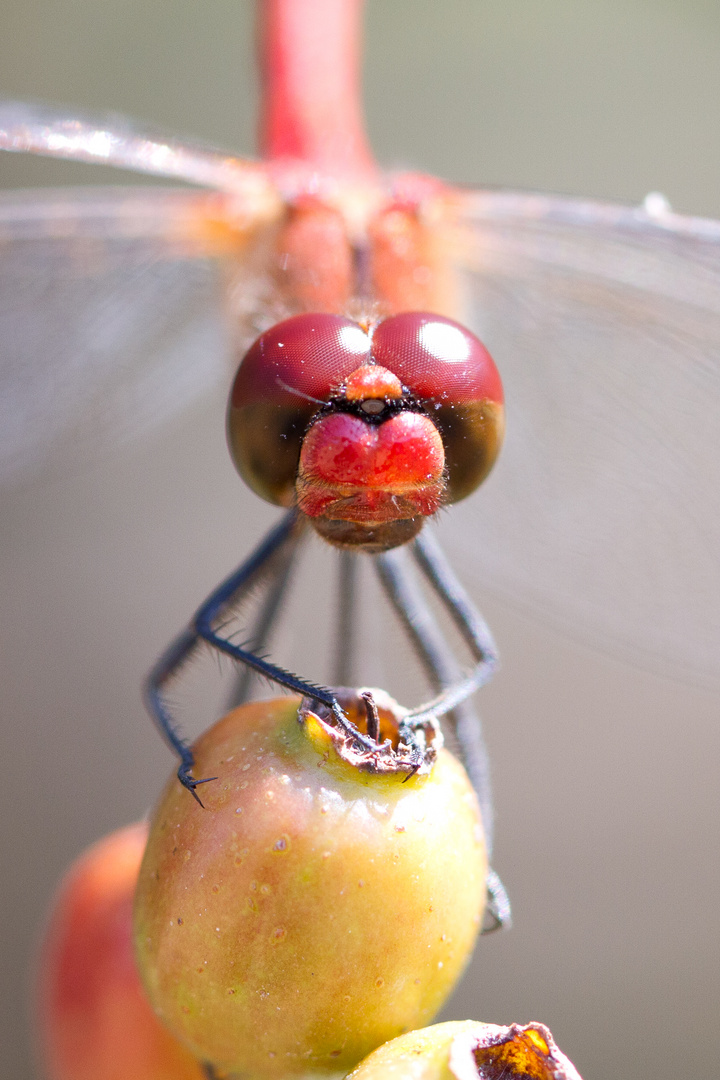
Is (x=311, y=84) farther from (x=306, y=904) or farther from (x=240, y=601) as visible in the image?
(x=306, y=904)

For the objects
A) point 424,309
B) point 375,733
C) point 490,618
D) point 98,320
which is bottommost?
point 375,733

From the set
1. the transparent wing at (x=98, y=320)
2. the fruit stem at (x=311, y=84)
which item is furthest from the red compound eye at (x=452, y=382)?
the fruit stem at (x=311, y=84)

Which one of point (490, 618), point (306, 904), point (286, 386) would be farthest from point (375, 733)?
point (490, 618)

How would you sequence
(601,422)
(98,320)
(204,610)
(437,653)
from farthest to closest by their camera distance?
(98,320), (601,422), (437,653), (204,610)

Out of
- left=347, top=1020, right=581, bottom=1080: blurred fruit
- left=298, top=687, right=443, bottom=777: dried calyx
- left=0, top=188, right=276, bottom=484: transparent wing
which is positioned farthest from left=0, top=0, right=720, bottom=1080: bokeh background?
left=347, top=1020, right=581, bottom=1080: blurred fruit

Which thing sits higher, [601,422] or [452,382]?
[601,422]

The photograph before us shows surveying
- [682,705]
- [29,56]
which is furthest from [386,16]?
[682,705]

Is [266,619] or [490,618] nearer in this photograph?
[266,619]
